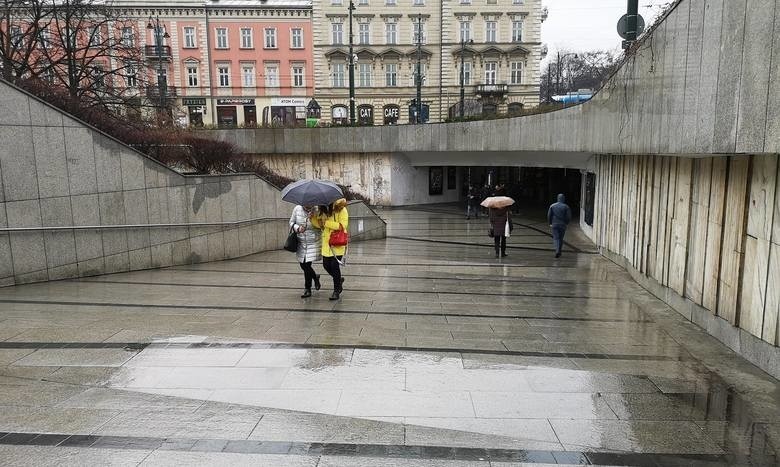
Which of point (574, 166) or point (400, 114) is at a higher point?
point (400, 114)

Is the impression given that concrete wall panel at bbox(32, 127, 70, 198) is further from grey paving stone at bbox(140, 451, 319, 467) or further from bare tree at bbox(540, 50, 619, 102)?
bare tree at bbox(540, 50, 619, 102)

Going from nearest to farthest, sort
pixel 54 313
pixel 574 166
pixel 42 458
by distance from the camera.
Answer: pixel 42 458 → pixel 54 313 → pixel 574 166

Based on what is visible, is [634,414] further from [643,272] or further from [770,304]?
[643,272]

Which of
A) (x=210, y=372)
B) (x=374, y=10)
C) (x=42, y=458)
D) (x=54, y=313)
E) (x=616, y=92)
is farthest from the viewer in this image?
(x=374, y=10)

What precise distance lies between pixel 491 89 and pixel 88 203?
4599 cm

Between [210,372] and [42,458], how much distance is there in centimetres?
173

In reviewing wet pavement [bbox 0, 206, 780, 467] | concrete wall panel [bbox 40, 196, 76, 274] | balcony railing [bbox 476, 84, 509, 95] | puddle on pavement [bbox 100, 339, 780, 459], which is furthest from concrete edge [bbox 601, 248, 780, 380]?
balcony railing [bbox 476, 84, 509, 95]

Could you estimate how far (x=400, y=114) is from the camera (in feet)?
176

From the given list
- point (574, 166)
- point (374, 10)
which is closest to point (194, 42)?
point (374, 10)

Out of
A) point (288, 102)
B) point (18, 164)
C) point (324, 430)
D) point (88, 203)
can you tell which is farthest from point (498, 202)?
point (288, 102)

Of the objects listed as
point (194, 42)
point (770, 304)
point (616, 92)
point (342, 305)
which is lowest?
point (342, 305)

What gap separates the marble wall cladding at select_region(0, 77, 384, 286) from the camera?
9094mm

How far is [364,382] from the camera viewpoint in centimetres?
519

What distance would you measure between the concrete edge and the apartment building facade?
43.6m
